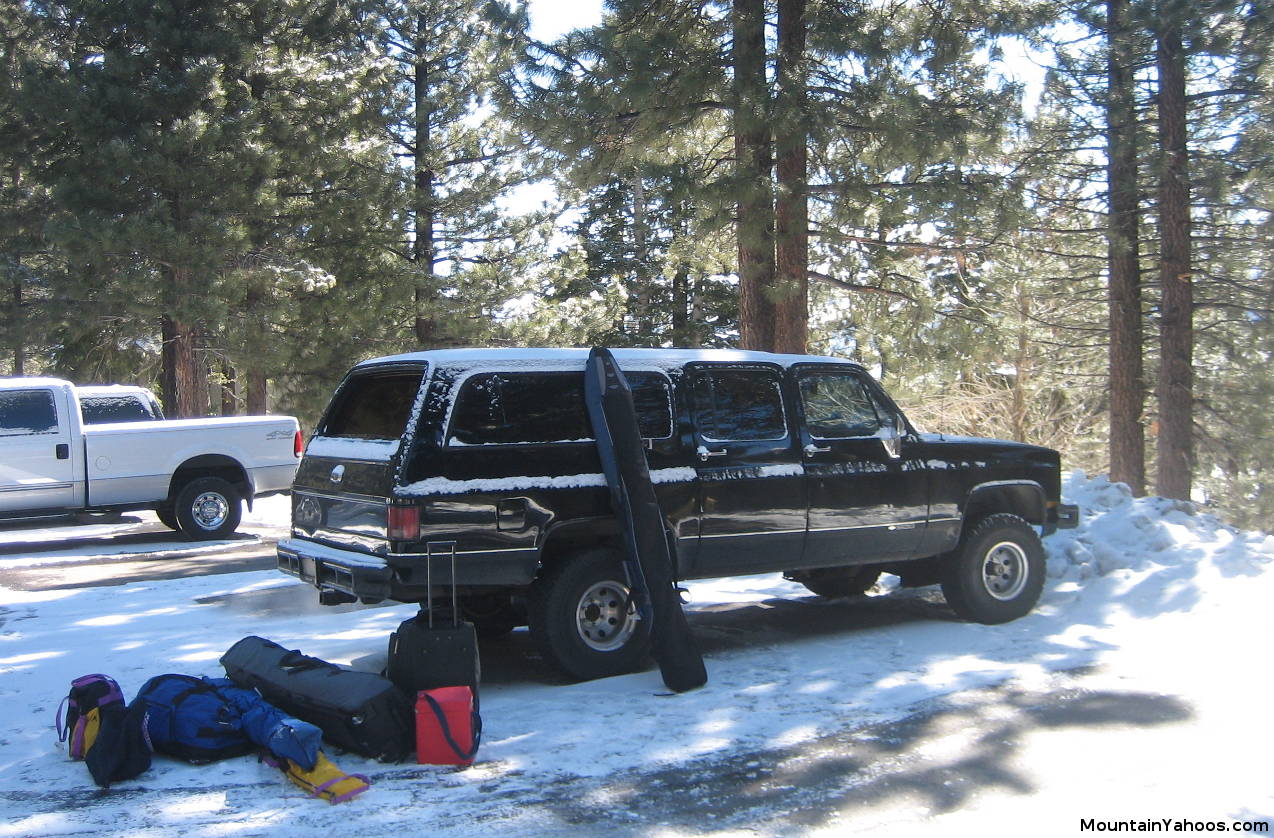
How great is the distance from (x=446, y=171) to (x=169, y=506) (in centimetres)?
1292

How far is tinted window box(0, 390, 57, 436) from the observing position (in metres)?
12.6

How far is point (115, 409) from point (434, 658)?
461 inches

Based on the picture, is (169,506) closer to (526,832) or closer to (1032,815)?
(526,832)

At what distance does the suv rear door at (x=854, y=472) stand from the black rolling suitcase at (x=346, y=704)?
10.4ft

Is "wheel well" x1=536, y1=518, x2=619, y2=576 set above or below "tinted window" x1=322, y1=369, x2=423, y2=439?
below

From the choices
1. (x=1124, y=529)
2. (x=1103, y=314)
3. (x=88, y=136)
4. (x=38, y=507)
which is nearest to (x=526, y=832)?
(x=1124, y=529)

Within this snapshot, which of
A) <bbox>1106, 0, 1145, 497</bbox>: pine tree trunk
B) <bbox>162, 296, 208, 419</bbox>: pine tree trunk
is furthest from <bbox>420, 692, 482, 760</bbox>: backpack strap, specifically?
<bbox>162, 296, 208, 419</bbox>: pine tree trunk

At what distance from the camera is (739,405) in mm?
7363

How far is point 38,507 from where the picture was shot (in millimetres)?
12672

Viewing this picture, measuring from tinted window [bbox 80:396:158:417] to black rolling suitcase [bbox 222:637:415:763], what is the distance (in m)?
11.1

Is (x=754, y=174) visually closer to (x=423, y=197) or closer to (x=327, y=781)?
(x=327, y=781)

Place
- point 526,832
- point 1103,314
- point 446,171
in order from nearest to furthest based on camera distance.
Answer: point 526,832 < point 1103,314 < point 446,171

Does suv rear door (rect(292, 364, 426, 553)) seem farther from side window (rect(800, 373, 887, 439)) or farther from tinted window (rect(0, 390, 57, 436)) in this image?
tinted window (rect(0, 390, 57, 436))

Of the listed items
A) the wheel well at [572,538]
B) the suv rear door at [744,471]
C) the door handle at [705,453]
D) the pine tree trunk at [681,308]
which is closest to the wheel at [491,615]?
the wheel well at [572,538]
